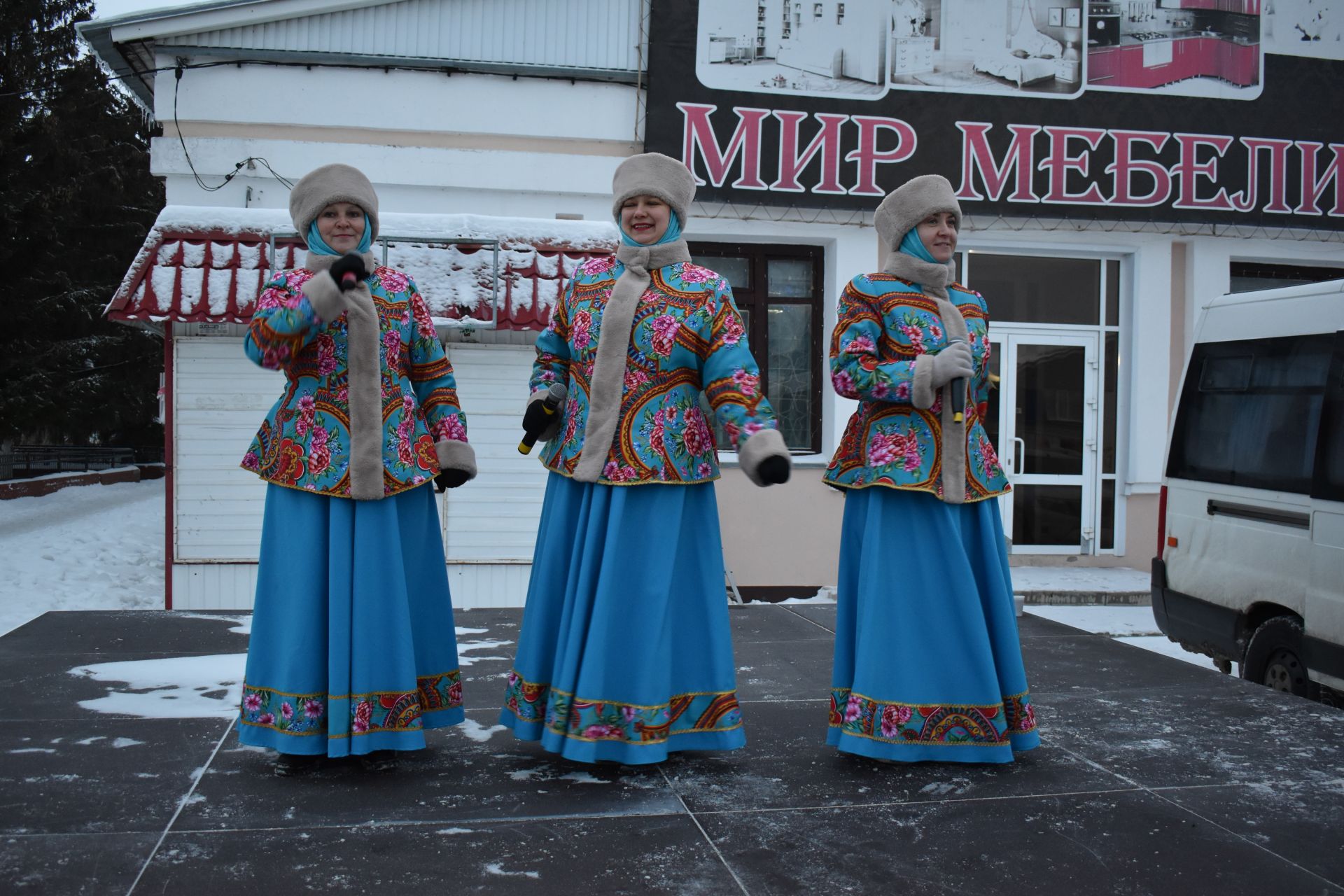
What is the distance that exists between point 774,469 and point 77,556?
10.3 m

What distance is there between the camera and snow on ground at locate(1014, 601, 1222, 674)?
7.76 metres

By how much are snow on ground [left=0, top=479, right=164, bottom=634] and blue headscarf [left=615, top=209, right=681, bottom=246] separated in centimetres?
539

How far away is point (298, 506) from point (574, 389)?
2.85 feet

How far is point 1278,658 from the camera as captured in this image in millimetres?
5121

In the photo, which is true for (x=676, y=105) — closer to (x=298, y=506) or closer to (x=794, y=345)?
(x=794, y=345)

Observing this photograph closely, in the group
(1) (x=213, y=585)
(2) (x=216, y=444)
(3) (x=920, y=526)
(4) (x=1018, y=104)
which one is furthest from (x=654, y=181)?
(4) (x=1018, y=104)

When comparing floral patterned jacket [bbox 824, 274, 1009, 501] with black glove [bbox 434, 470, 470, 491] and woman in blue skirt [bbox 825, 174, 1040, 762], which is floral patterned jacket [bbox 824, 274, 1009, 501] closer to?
woman in blue skirt [bbox 825, 174, 1040, 762]

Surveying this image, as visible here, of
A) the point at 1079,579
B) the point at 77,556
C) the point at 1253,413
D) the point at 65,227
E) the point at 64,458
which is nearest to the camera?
the point at 1253,413

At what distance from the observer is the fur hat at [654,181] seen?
3.32 metres

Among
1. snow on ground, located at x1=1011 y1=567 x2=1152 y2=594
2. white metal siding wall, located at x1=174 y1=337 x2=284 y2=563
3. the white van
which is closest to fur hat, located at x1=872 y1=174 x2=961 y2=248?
the white van

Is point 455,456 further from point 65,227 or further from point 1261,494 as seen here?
point 65,227

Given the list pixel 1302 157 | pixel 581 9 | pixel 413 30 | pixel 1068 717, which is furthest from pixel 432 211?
pixel 1302 157

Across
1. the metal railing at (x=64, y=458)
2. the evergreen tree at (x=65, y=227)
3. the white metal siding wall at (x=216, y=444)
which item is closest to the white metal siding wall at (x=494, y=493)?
the white metal siding wall at (x=216, y=444)

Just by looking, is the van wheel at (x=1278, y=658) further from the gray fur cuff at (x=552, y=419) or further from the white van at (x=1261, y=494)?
the gray fur cuff at (x=552, y=419)
